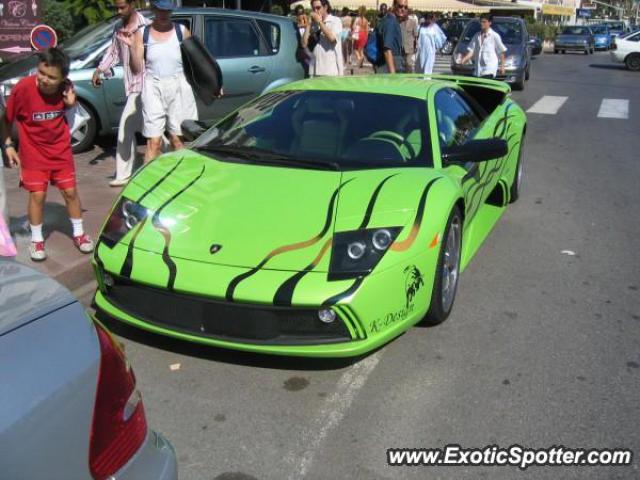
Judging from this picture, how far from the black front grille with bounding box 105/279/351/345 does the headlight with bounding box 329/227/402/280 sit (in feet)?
0.79

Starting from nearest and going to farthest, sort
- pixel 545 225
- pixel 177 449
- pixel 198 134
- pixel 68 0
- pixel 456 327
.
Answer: pixel 177 449
pixel 456 327
pixel 198 134
pixel 545 225
pixel 68 0

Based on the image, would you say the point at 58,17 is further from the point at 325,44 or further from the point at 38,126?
the point at 38,126

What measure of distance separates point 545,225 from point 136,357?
3.90 metres

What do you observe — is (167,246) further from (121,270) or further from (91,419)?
(91,419)

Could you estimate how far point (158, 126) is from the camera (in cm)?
626

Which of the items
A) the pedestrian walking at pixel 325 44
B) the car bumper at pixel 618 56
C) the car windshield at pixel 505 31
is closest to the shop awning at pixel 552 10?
the car bumper at pixel 618 56

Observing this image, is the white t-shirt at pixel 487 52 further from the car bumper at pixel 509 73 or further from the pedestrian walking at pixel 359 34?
the pedestrian walking at pixel 359 34

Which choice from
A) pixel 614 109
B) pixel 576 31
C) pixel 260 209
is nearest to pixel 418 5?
pixel 576 31

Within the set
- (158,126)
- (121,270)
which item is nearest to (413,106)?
(121,270)

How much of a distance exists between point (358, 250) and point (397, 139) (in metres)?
1.25

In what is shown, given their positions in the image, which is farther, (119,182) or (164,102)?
(119,182)

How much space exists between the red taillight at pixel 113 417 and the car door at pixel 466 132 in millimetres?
2826

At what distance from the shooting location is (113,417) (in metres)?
1.70

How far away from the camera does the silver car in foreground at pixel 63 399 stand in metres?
1.43
